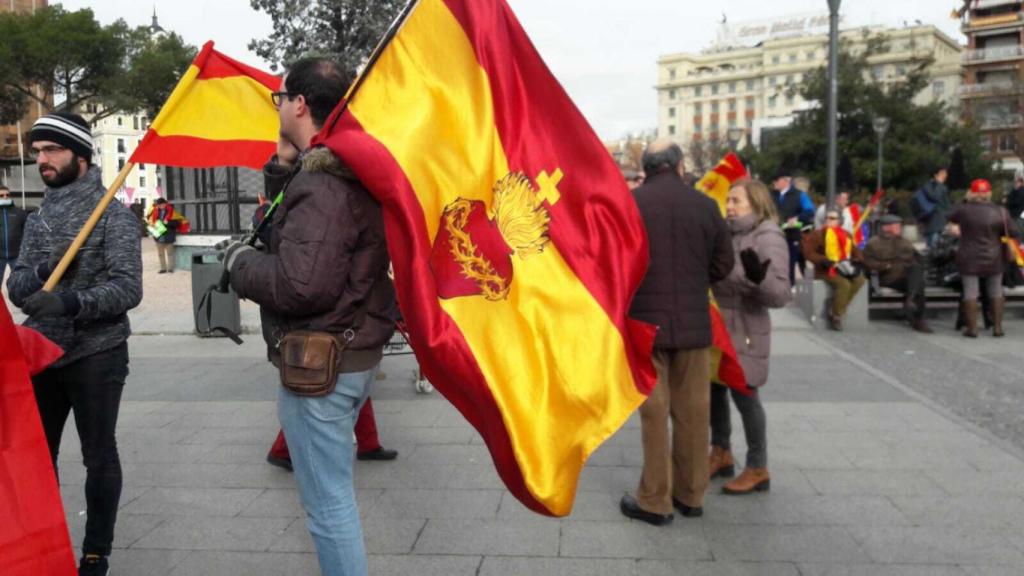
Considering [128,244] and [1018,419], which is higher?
[128,244]

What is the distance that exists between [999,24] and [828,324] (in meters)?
76.2

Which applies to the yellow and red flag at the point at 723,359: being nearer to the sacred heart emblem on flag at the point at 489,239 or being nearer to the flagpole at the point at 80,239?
the sacred heart emblem on flag at the point at 489,239

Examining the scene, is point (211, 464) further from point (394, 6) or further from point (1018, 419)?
point (394, 6)

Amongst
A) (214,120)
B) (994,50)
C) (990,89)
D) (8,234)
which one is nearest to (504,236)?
(214,120)

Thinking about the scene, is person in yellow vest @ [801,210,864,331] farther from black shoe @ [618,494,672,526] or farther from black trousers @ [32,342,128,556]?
black trousers @ [32,342,128,556]

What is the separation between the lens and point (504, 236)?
306 centimetres

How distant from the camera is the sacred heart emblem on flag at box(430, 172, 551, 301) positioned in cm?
290

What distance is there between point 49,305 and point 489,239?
1.54 meters

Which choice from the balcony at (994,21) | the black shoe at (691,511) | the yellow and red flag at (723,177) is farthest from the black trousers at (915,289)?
the balcony at (994,21)

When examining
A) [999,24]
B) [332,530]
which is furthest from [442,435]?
[999,24]

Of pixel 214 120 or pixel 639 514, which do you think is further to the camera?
pixel 639 514

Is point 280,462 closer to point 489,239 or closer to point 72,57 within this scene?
point 489,239

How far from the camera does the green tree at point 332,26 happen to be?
17016 millimetres

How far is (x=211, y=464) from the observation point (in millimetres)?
5648
